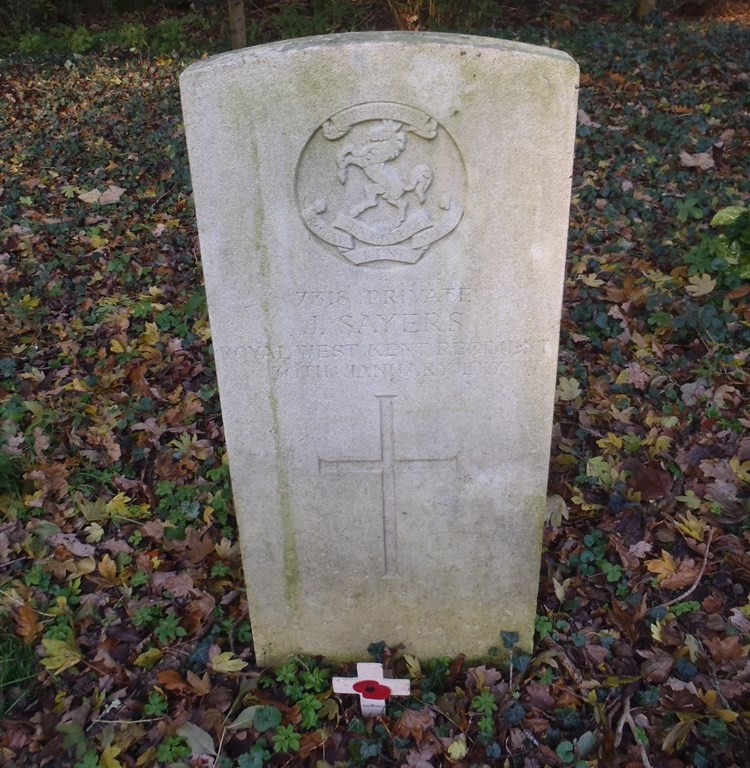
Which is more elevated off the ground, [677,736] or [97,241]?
[97,241]

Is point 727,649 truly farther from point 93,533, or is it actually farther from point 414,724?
point 93,533

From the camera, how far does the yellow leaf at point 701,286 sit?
171 inches

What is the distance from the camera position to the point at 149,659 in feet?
9.21

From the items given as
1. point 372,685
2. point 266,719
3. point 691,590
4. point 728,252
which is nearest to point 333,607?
point 372,685

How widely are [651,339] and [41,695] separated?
3.58 m

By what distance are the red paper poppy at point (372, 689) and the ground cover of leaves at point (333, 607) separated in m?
0.14

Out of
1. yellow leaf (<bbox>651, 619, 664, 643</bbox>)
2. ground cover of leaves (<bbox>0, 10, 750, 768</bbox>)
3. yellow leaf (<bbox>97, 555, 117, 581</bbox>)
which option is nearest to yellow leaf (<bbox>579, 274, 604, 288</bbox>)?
ground cover of leaves (<bbox>0, 10, 750, 768</bbox>)

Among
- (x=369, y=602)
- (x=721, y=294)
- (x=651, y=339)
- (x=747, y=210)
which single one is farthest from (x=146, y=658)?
(x=747, y=210)

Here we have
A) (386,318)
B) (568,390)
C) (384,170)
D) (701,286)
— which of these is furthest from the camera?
(701,286)

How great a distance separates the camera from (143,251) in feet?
19.0

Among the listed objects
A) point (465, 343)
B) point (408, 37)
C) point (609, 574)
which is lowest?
point (609, 574)

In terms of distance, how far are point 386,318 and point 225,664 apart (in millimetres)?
1555

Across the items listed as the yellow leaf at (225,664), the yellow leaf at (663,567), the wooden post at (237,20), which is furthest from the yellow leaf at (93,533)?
the wooden post at (237,20)

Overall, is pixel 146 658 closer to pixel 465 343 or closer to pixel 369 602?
pixel 369 602
